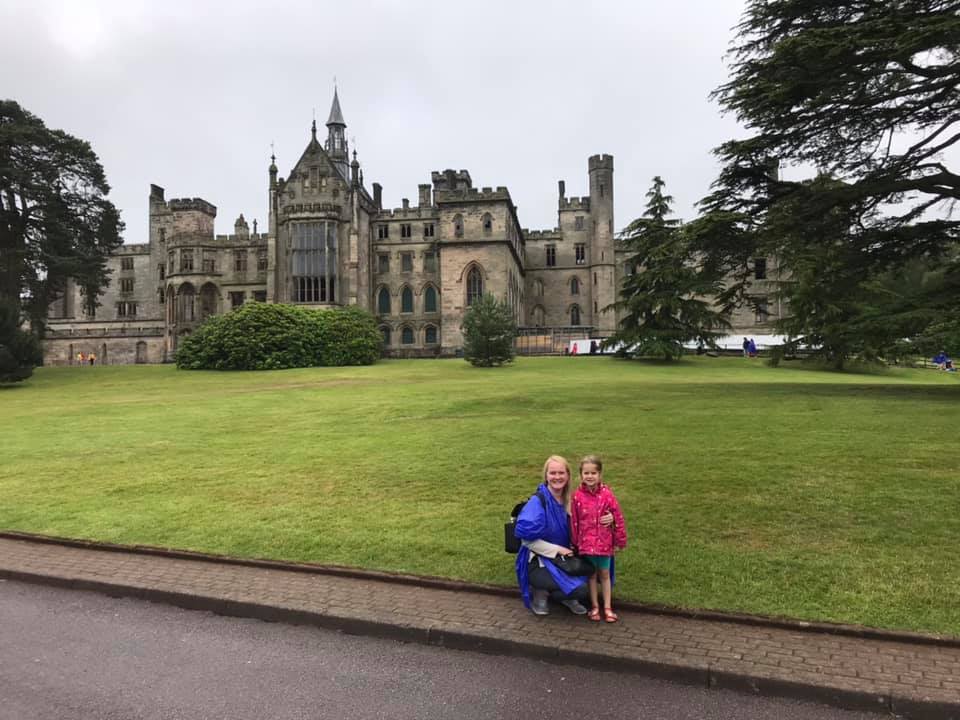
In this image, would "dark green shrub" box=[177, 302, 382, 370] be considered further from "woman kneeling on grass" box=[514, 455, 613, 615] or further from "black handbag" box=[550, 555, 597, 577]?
"black handbag" box=[550, 555, 597, 577]

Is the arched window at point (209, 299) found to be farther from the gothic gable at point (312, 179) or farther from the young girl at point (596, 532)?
the young girl at point (596, 532)

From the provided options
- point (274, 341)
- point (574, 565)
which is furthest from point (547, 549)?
point (274, 341)

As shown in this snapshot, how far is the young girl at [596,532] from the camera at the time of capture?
5.50 m

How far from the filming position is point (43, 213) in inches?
1490

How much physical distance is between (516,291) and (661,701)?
57.0 meters

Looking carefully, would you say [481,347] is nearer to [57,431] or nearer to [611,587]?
[57,431]

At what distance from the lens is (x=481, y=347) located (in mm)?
35875

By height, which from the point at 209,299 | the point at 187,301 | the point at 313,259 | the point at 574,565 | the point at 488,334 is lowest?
the point at 574,565

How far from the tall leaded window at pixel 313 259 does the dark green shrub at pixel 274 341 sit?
11402 millimetres

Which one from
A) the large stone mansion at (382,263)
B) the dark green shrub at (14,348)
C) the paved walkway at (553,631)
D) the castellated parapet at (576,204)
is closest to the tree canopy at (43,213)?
the dark green shrub at (14,348)

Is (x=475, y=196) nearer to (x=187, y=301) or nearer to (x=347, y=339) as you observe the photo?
(x=347, y=339)

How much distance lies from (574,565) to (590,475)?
78 centimetres

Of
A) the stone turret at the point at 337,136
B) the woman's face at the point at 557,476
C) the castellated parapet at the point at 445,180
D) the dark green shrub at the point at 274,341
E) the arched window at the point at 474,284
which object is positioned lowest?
the woman's face at the point at 557,476

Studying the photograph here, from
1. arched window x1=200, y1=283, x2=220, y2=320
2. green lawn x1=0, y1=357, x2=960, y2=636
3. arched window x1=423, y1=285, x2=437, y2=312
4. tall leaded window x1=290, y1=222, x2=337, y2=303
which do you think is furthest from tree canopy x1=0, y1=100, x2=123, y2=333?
arched window x1=423, y1=285, x2=437, y2=312
